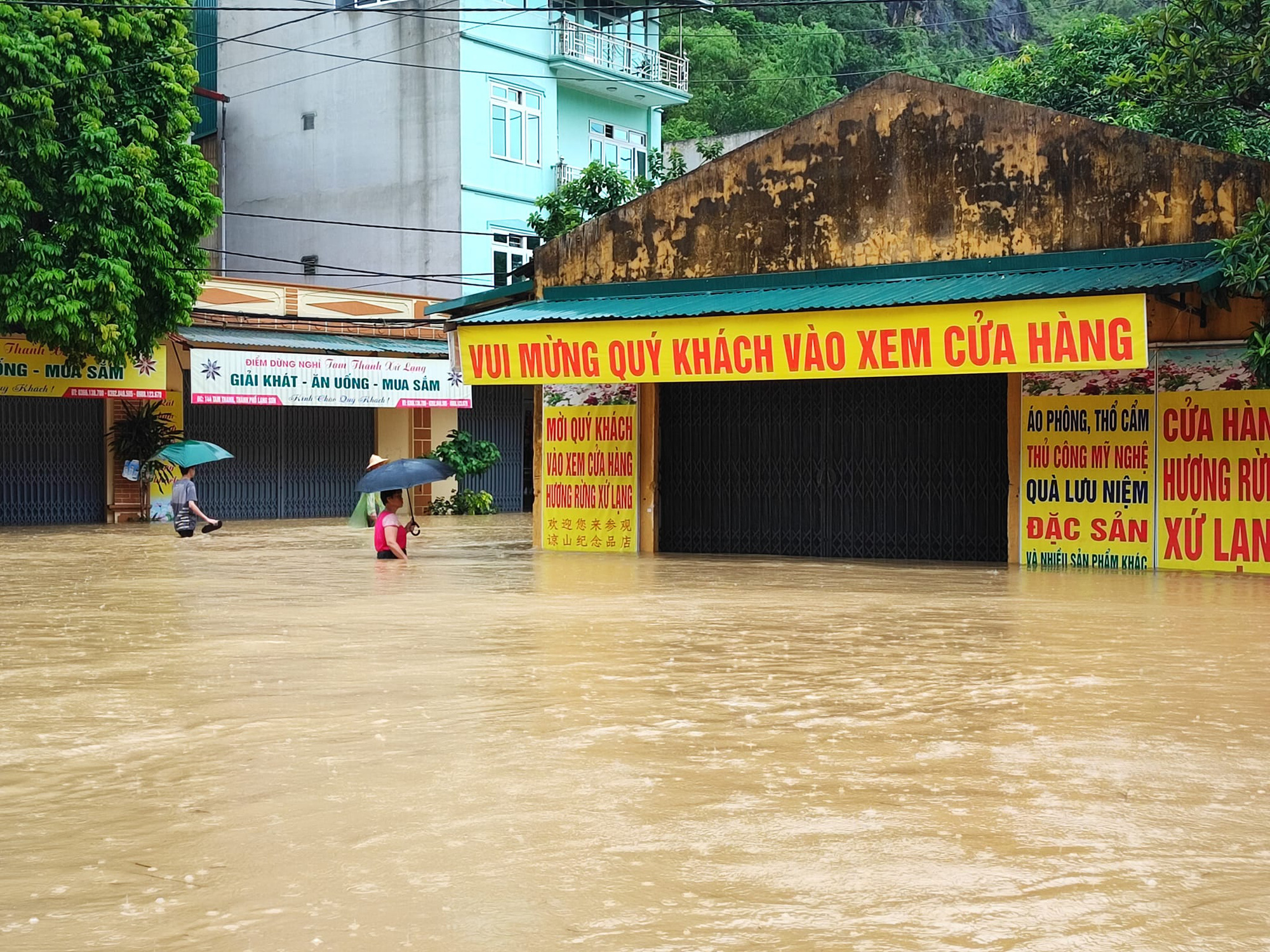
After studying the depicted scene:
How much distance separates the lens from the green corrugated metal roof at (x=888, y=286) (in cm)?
1548

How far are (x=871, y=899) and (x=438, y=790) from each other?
6.50ft

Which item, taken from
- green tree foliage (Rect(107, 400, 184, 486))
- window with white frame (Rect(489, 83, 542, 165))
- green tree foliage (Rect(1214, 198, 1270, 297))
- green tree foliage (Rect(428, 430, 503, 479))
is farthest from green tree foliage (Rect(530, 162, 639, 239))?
green tree foliage (Rect(1214, 198, 1270, 297))

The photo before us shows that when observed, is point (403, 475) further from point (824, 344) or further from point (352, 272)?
point (352, 272)

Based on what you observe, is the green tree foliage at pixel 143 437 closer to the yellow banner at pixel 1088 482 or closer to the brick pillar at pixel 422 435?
the brick pillar at pixel 422 435

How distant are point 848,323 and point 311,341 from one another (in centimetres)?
1630

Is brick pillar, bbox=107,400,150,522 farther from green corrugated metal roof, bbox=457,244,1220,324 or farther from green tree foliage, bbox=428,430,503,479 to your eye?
green corrugated metal roof, bbox=457,244,1220,324

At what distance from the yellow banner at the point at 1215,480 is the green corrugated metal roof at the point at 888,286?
5.04ft

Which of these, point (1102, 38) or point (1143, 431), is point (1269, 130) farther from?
point (1143, 431)

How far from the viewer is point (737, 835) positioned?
531cm

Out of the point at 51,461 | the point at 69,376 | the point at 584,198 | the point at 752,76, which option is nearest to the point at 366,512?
the point at 69,376

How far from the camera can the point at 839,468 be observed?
18.9 metres

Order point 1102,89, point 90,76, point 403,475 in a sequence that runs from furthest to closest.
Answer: point 1102,89 → point 90,76 → point 403,475

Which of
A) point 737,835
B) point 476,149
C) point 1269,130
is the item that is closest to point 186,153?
point 476,149

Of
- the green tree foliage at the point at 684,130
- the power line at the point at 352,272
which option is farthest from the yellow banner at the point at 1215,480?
the green tree foliage at the point at 684,130
